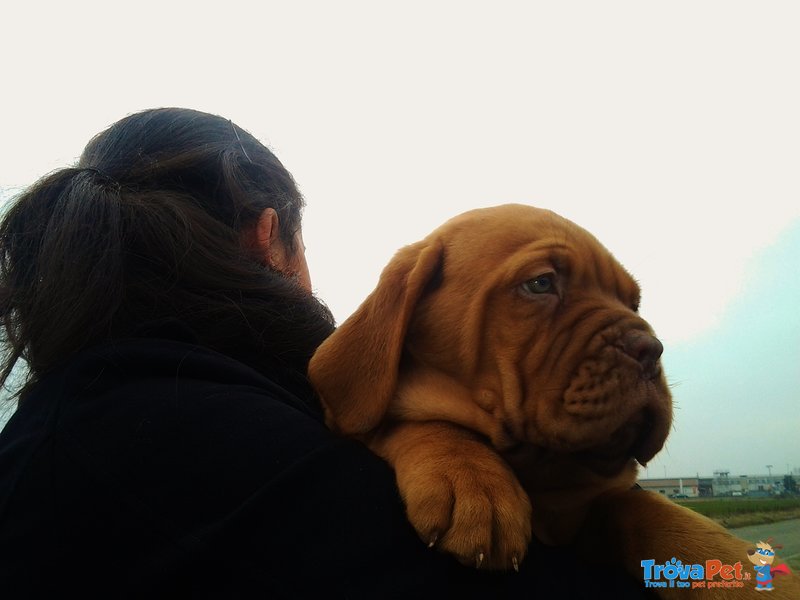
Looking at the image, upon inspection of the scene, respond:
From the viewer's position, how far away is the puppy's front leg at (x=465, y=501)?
4.54 ft

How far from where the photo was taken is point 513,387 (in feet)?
5.86

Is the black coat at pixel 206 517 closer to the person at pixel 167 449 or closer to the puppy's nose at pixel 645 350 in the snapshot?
the person at pixel 167 449

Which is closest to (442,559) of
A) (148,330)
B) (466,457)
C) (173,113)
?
(466,457)

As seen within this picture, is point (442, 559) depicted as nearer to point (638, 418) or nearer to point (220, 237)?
point (638, 418)

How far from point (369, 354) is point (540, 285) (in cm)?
55

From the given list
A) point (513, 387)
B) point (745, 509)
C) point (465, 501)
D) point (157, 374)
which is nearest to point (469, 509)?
point (465, 501)

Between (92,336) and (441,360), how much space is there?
1.04m

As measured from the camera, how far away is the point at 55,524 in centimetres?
140

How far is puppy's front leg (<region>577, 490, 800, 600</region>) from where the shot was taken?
155cm
